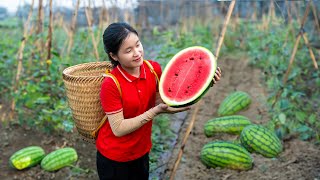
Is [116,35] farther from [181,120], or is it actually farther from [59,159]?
[181,120]

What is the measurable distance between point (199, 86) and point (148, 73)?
0.35 metres

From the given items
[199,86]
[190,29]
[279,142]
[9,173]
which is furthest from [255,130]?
[190,29]

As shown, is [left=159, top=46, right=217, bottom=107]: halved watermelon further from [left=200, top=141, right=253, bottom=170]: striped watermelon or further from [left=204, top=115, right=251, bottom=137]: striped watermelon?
[left=204, top=115, right=251, bottom=137]: striped watermelon

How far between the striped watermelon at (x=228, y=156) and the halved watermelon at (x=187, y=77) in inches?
51.4

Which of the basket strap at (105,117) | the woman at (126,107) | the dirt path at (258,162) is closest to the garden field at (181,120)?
the dirt path at (258,162)

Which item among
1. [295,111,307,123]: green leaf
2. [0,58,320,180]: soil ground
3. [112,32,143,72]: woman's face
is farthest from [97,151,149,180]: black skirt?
[295,111,307,123]: green leaf

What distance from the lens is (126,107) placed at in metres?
2.50

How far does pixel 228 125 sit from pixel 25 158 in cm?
208

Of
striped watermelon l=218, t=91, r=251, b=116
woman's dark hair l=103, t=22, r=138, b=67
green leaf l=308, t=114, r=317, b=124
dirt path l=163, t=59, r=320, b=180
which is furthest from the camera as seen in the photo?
striped watermelon l=218, t=91, r=251, b=116

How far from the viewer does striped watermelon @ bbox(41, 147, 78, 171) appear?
3.82m

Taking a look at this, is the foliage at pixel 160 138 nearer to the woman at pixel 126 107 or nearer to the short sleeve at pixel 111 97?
the woman at pixel 126 107

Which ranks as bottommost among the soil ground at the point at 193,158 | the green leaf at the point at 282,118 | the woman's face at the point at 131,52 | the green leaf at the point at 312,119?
the soil ground at the point at 193,158

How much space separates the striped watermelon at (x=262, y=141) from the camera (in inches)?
154

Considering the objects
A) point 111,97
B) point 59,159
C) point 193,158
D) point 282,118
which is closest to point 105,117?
point 111,97
